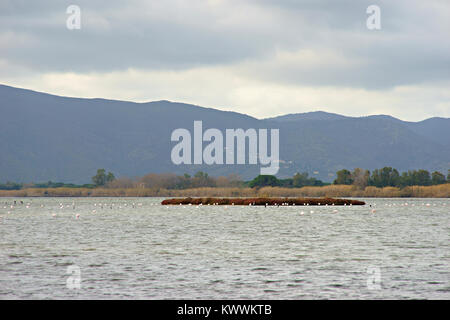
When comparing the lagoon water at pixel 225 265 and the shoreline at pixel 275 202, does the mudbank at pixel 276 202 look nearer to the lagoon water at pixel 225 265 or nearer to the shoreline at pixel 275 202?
the shoreline at pixel 275 202

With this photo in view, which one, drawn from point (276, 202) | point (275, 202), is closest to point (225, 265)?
point (276, 202)

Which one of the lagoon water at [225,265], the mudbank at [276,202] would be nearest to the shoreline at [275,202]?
the mudbank at [276,202]

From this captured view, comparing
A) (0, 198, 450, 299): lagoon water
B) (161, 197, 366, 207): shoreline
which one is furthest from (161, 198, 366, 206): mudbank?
(0, 198, 450, 299): lagoon water

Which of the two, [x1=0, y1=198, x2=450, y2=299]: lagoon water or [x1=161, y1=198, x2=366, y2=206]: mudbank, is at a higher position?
[x1=161, y1=198, x2=366, y2=206]: mudbank

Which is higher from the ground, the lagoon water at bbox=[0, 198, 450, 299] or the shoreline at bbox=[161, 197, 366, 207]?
the shoreline at bbox=[161, 197, 366, 207]

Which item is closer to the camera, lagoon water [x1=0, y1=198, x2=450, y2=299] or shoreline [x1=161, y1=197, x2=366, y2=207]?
lagoon water [x1=0, y1=198, x2=450, y2=299]

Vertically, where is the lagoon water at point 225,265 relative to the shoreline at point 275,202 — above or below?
below

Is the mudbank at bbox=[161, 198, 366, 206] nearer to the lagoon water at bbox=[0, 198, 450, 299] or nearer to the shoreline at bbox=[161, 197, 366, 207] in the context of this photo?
the shoreline at bbox=[161, 197, 366, 207]

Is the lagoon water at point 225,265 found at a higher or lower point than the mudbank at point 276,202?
lower

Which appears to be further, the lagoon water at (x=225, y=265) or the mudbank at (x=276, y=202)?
the mudbank at (x=276, y=202)

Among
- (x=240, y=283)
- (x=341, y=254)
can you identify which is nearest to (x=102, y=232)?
(x=341, y=254)

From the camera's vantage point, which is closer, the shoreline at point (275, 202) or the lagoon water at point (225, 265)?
the lagoon water at point (225, 265)

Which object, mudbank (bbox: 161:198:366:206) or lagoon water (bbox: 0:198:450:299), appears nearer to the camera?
lagoon water (bbox: 0:198:450:299)
